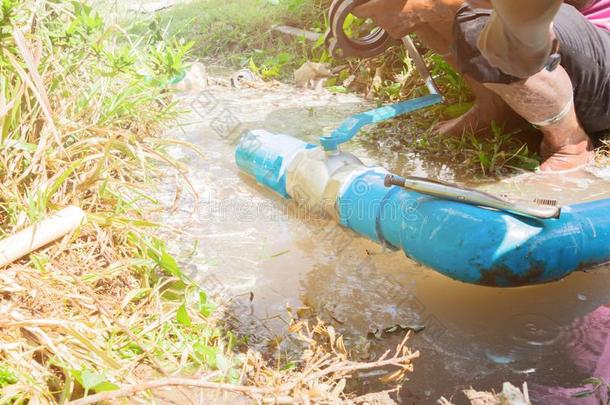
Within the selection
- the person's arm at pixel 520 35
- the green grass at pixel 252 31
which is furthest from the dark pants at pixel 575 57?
the green grass at pixel 252 31

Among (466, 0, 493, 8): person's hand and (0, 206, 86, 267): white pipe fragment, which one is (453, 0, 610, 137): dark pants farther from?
(0, 206, 86, 267): white pipe fragment

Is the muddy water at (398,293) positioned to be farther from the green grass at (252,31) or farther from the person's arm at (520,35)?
the green grass at (252,31)

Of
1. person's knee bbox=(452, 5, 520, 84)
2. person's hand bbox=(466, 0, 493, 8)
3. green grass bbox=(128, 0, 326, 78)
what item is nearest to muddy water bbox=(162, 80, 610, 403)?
person's knee bbox=(452, 5, 520, 84)

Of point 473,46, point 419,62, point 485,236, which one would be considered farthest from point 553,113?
point 485,236

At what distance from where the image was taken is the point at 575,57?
3205 millimetres

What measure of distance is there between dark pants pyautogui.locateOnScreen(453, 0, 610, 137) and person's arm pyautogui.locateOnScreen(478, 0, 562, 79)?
5.03 ft

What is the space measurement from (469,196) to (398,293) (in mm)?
501

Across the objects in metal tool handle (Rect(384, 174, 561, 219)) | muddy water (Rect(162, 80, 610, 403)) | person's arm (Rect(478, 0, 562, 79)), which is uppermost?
person's arm (Rect(478, 0, 562, 79))

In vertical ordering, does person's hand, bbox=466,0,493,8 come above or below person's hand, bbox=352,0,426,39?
above

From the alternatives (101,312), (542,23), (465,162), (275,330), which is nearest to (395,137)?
(465,162)

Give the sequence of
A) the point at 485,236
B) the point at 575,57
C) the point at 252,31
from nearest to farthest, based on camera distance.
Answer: the point at 485,236, the point at 575,57, the point at 252,31

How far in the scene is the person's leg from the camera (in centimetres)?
313

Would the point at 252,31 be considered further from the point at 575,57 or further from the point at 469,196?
the point at 469,196

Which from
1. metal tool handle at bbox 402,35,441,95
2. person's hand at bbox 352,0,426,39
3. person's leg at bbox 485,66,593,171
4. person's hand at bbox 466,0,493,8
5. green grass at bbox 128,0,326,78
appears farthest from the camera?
green grass at bbox 128,0,326,78
